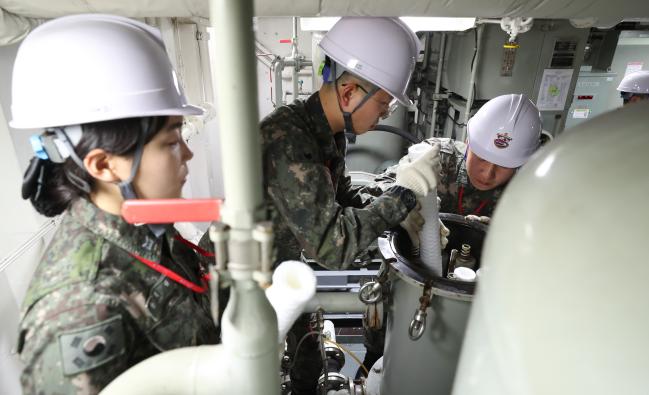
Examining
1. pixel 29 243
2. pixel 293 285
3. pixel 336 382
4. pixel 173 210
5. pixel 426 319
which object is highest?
pixel 173 210

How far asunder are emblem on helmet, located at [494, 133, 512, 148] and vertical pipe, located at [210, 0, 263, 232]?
5.41 ft

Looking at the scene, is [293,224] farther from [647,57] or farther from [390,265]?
[647,57]

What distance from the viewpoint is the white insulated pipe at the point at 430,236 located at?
1409 mm

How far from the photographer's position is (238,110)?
0.45m

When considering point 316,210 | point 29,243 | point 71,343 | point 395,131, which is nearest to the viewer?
point 71,343

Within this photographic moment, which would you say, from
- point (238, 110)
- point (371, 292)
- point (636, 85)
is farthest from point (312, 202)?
point (636, 85)

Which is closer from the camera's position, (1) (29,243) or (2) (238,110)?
(2) (238,110)

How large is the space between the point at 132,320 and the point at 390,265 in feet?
2.78

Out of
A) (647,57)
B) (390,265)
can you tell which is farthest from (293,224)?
(647,57)

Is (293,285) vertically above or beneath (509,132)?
beneath

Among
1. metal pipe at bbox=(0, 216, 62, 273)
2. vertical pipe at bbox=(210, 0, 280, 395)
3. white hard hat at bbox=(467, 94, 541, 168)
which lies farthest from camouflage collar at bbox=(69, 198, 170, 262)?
white hard hat at bbox=(467, 94, 541, 168)

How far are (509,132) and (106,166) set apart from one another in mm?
1723

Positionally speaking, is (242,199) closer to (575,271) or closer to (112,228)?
(575,271)

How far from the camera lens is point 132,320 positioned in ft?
2.82
